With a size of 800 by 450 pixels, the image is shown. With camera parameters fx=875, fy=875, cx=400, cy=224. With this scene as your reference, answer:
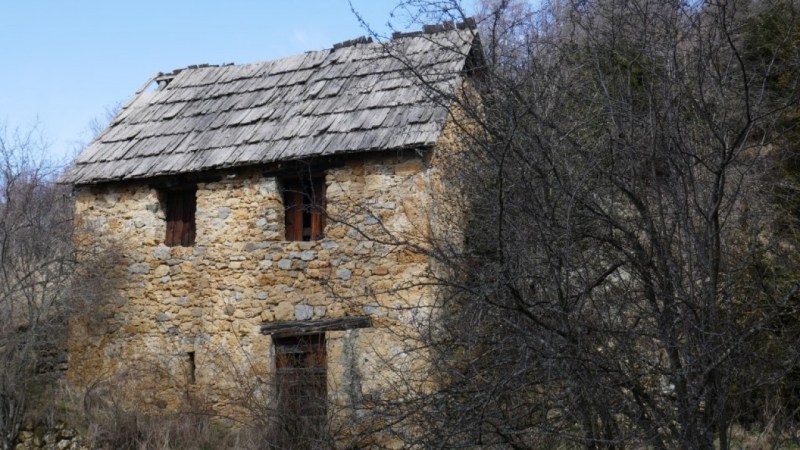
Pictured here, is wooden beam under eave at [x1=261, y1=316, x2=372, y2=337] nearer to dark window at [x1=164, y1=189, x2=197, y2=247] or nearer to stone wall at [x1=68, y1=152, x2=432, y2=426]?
stone wall at [x1=68, y1=152, x2=432, y2=426]

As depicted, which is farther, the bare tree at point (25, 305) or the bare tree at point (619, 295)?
the bare tree at point (25, 305)

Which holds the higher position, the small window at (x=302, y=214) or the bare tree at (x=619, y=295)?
the small window at (x=302, y=214)

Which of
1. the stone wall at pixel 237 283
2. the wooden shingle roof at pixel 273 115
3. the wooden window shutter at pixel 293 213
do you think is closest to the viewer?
the stone wall at pixel 237 283

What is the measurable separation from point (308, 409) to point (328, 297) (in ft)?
3.97

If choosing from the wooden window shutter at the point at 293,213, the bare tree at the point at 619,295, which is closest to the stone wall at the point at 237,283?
the wooden window shutter at the point at 293,213

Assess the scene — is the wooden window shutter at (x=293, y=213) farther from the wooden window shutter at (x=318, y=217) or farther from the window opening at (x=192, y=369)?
the window opening at (x=192, y=369)

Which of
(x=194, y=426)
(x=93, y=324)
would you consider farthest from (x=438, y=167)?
(x=93, y=324)

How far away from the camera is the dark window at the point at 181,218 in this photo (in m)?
11.0

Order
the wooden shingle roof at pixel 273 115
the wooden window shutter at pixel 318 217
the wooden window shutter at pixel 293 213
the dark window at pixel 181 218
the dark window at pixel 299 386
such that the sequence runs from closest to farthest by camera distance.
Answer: the dark window at pixel 299 386 < the wooden shingle roof at pixel 273 115 < the wooden window shutter at pixel 318 217 < the wooden window shutter at pixel 293 213 < the dark window at pixel 181 218

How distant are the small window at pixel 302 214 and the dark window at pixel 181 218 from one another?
1.35m

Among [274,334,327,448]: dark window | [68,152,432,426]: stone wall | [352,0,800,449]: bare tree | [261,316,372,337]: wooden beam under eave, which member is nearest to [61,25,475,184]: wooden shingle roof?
[68,152,432,426]: stone wall

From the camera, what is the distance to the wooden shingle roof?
10.0 meters

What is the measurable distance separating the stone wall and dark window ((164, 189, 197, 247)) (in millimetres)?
120

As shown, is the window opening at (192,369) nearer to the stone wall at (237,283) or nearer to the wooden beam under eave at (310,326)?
the stone wall at (237,283)
